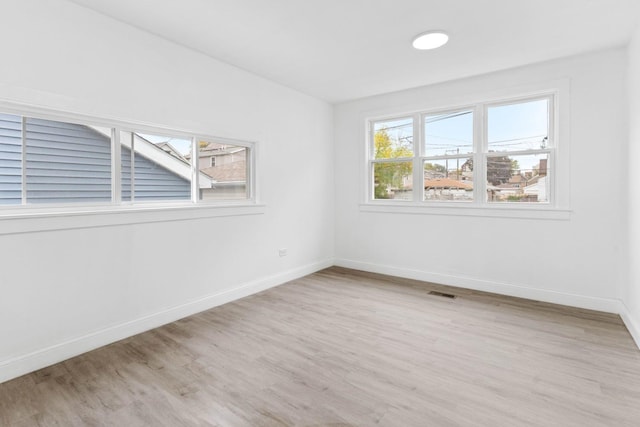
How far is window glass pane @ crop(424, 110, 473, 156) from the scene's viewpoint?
14.0 ft

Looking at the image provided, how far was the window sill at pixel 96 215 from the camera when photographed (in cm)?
226

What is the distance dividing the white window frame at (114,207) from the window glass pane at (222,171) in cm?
6

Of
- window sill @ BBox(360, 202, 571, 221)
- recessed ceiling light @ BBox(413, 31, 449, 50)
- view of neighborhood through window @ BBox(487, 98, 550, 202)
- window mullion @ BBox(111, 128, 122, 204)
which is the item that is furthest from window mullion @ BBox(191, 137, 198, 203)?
view of neighborhood through window @ BBox(487, 98, 550, 202)

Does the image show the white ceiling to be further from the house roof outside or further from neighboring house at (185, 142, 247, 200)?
the house roof outside

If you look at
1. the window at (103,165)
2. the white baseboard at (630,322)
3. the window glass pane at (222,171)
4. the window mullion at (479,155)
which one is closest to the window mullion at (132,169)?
the window at (103,165)

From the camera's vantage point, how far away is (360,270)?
516 centimetres

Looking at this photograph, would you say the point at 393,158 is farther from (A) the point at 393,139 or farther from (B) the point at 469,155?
(B) the point at 469,155

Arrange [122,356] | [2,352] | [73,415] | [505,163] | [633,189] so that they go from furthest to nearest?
[505,163] < [633,189] < [122,356] < [2,352] < [73,415]

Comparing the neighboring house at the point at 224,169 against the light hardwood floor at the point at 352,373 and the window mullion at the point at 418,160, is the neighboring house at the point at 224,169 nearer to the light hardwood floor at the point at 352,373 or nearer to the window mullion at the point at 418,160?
the light hardwood floor at the point at 352,373

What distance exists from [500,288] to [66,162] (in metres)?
4.56

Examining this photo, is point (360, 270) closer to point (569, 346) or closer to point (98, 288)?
point (569, 346)

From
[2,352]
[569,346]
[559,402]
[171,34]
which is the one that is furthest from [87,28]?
[569,346]

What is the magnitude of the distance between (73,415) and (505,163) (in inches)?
180

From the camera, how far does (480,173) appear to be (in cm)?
414
